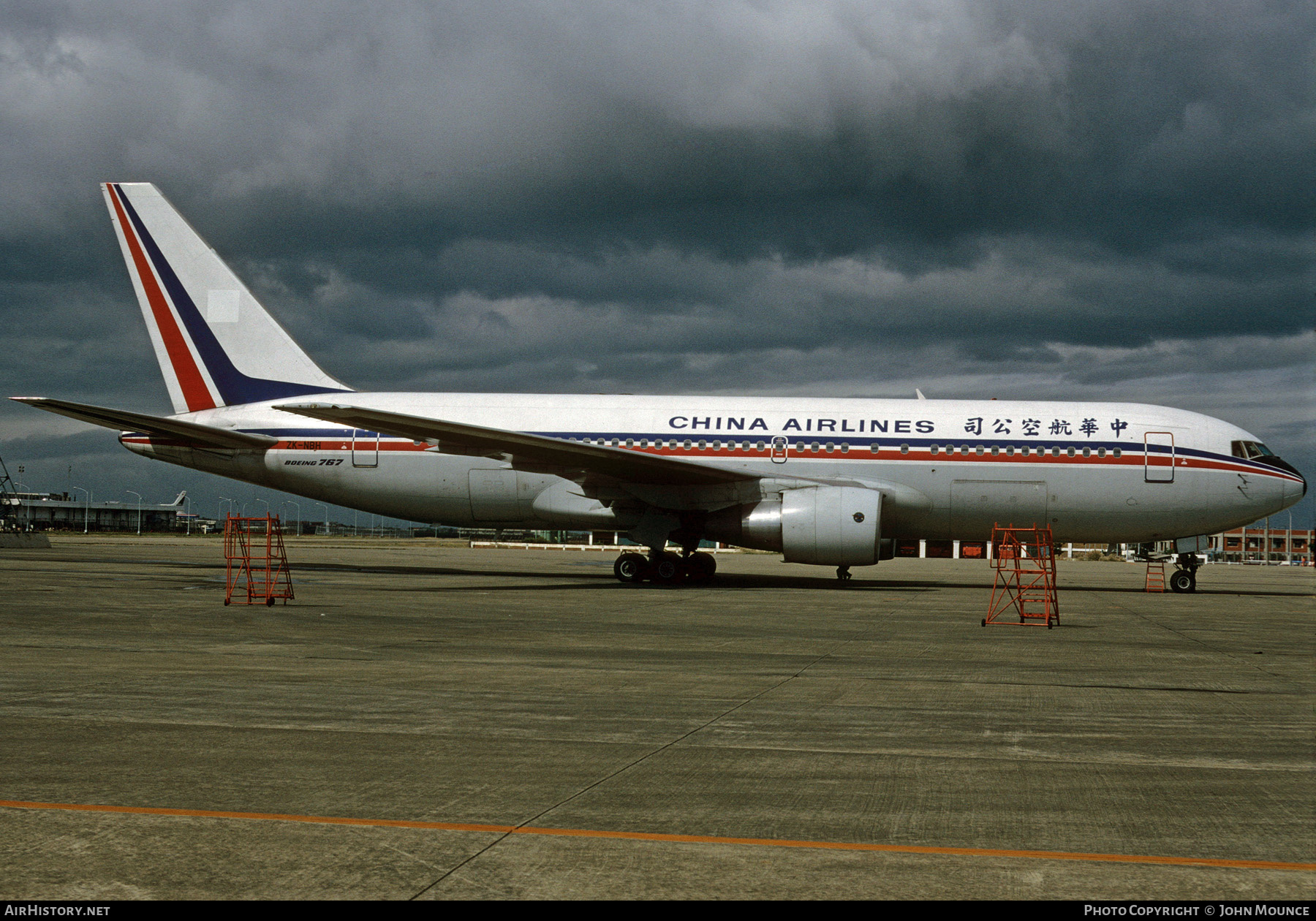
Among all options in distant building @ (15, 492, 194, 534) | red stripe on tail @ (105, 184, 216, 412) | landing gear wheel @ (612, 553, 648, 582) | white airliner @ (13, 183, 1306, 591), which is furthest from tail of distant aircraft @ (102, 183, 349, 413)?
distant building @ (15, 492, 194, 534)

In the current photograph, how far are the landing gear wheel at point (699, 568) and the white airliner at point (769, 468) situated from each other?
0.05m

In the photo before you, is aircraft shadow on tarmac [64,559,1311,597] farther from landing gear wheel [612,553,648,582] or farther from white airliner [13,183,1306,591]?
white airliner [13,183,1306,591]

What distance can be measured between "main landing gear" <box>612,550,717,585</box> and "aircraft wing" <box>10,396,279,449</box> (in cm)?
861

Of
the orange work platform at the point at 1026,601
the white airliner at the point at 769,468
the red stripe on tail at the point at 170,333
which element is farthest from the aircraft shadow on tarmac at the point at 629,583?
the red stripe on tail at the point at 170,333

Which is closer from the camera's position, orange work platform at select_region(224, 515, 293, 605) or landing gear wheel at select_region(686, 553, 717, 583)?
orange work platform at select_region(224, 515, 293, 605)

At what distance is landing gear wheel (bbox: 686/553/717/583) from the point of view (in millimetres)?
23250

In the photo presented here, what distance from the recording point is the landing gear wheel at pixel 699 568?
2325 centimetres

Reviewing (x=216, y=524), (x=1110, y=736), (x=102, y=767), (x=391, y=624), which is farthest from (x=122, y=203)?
(x=216, y=524)

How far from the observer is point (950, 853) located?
418 cm

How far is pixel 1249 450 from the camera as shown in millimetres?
22812

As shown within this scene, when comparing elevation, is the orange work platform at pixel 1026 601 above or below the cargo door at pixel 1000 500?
below

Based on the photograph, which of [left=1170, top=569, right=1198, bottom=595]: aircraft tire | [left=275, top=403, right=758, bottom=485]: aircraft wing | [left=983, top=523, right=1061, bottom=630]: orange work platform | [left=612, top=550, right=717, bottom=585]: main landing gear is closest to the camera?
[left=983, top=523, right=1061, bottom=630]: orange work platform

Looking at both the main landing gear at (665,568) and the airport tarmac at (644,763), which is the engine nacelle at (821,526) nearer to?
the main landing gear at (665,568)

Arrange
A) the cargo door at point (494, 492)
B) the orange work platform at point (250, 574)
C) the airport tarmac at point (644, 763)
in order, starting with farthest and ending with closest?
the cargo door at point (494, 492)
the orange work platform at point (250, 574)
the airport tarmac at point (644, 763)
